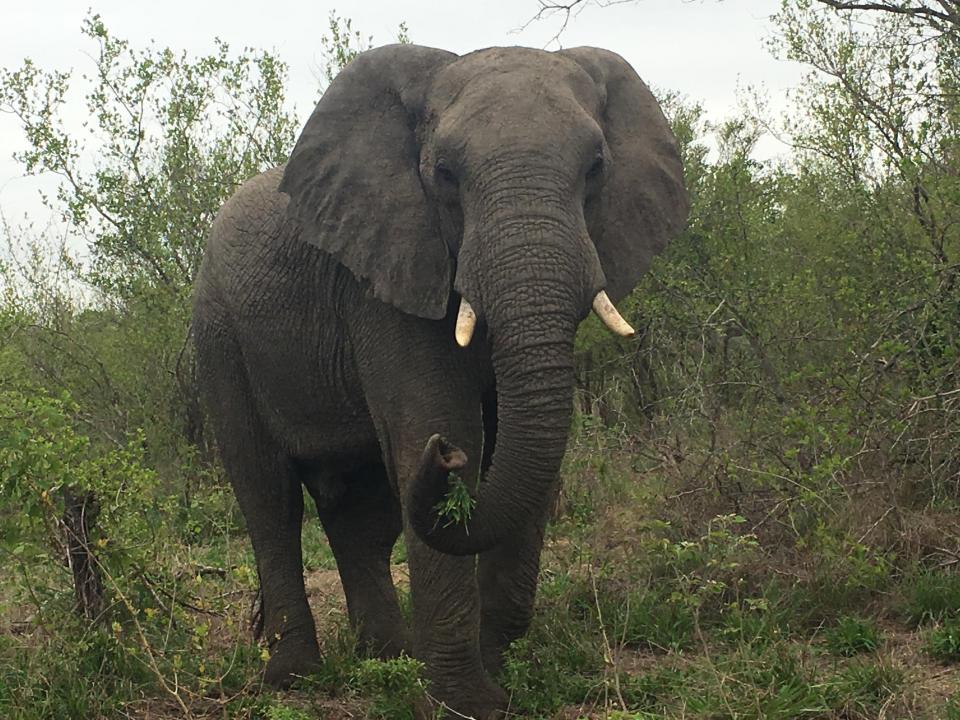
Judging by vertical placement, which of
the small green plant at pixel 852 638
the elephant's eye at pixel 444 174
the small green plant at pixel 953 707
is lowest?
the small green plant at pixel 953 707

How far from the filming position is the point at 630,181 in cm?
509

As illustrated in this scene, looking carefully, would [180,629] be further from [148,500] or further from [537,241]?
[537,241]

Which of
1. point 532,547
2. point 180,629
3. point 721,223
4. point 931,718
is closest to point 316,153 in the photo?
point 532,547

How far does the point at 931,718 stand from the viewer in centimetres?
431

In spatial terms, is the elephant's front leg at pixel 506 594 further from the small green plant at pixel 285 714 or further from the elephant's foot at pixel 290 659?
the small green plant at pixel 285 714

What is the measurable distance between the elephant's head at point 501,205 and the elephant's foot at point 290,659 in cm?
175

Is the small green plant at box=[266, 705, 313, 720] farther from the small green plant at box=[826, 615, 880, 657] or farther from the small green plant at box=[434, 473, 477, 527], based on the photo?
the small green plant at box=[826, 615, 880, 657]

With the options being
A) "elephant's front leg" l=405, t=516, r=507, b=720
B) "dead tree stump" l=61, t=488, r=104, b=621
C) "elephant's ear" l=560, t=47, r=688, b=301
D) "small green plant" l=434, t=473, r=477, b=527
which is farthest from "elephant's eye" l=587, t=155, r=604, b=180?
"dead tree stump" l=61, t=488, r=104, b=621

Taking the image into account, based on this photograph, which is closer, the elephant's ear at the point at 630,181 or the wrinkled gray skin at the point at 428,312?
the wrinkled gray skin at the point at 428,312

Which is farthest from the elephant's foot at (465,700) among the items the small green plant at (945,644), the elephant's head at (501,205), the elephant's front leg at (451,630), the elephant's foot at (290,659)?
the small green plant at (945,644)

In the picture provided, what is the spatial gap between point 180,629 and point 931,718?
10.6ft

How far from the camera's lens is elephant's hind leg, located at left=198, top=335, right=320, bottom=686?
20.2 ft

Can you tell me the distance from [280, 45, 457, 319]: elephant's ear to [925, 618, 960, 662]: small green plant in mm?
2488

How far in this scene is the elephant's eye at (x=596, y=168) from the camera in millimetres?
4637
